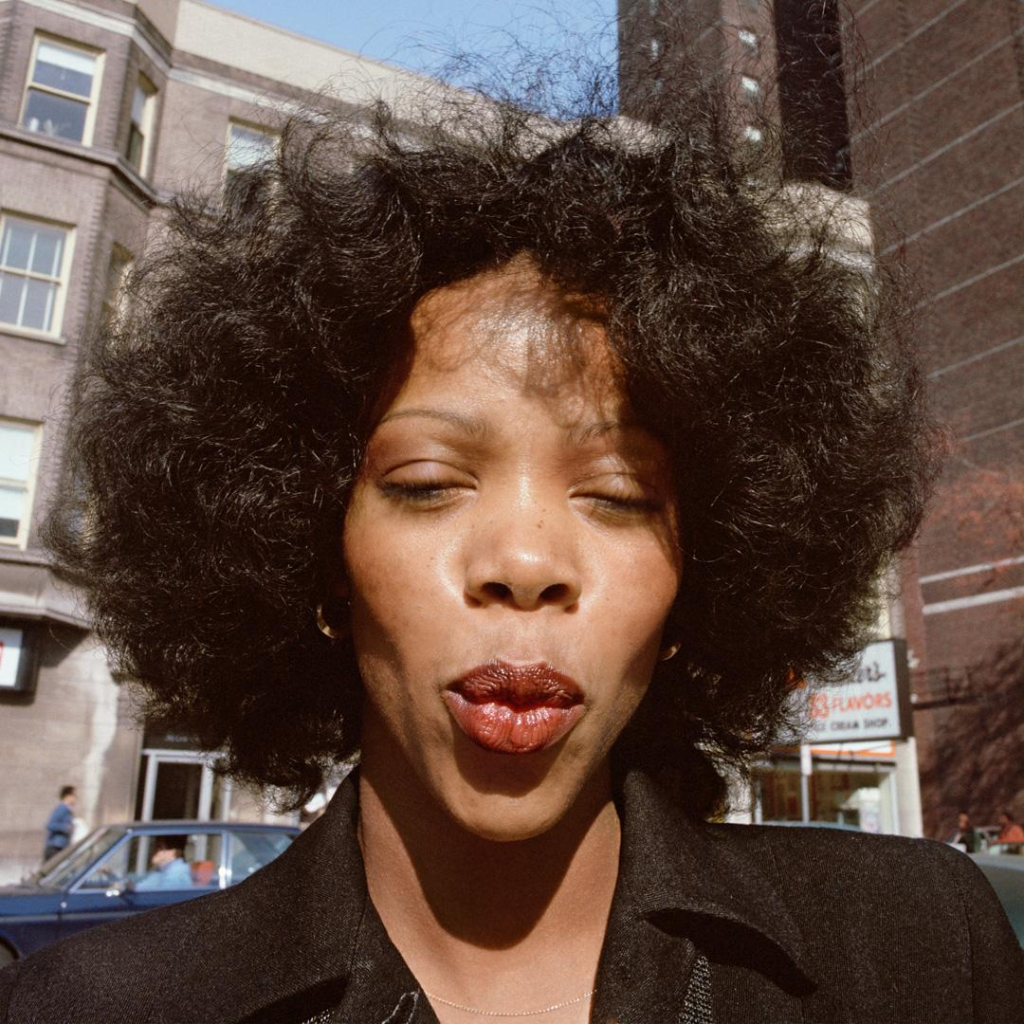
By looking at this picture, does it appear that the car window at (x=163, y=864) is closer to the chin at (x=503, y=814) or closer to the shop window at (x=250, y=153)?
the shop window at (x=250, y=153)

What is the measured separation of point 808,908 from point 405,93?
5.45ft

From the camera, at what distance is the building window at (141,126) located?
16.7 m

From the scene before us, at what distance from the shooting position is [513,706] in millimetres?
1374

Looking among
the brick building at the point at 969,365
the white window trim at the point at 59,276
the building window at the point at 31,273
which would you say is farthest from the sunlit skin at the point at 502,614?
the brick building at the point at 969,365

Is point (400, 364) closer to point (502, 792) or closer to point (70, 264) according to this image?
point (502, 792)

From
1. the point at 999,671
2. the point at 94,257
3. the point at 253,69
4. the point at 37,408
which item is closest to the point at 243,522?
the point at 37,408

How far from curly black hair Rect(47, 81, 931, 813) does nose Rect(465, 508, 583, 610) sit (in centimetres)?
31

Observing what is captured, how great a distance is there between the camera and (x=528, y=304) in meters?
1.63

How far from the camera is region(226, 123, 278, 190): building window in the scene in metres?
1.99

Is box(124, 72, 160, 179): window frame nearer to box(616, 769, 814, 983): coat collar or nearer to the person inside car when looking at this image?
the person inside car

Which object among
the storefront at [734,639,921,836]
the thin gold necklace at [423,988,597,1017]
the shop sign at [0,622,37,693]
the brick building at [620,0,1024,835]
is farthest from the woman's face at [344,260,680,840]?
the brick building at [620,0,1024,835]

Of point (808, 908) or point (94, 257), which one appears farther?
point (94, 257)

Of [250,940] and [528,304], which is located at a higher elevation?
[528,304]

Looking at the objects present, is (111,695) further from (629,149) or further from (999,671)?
(999,671)
